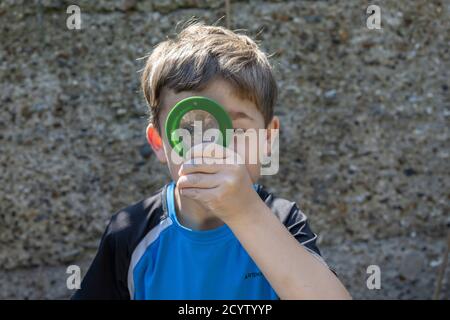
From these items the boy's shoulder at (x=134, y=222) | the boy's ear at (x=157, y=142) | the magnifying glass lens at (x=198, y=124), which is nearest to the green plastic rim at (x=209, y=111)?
the magnifying glass lens at (x=198, y=124)

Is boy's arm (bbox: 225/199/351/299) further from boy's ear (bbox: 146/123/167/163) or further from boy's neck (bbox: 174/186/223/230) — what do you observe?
boy's ear (bbox: 146/123/167/163)

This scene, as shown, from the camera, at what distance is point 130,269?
6.47ft

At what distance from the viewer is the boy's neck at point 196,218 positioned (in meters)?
1.95

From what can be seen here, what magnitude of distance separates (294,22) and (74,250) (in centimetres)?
117

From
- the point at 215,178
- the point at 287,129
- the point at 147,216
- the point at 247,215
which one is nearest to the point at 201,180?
the point at 215,178

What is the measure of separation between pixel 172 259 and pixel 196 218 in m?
0.13

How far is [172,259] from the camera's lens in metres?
1.94

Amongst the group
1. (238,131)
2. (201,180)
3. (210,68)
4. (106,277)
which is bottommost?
(106,277)

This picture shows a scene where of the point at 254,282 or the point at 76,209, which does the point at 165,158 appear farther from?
the point at 76,209

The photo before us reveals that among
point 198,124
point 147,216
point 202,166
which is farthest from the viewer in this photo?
point 147,216

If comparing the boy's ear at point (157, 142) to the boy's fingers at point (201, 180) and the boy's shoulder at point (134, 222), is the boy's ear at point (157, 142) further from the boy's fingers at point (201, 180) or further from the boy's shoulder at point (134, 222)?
the boy's fingers at point (201, 180)

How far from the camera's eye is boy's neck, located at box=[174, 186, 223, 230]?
76.7 inches

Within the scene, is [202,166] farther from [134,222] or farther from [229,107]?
[134,222]
